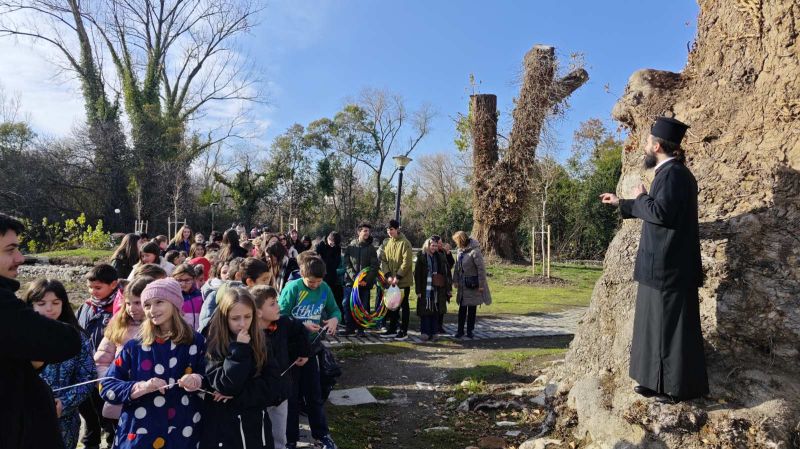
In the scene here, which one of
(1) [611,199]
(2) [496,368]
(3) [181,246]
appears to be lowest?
(2) [496,368]

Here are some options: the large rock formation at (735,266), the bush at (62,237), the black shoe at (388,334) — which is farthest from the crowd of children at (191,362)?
the bush at (62,237)

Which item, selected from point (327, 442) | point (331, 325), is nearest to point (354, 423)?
point (327, 442)

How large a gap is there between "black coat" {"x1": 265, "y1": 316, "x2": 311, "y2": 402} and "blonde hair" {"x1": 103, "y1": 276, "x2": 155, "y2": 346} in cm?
104

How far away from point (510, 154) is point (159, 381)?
20697mm

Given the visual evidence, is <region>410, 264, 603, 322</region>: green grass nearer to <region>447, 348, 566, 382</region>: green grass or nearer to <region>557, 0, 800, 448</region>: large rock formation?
<region>447, 348, 566, 382</region>: green grass

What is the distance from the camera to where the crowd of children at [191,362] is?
9.90ft

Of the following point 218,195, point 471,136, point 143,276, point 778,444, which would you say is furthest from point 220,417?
point 218,195

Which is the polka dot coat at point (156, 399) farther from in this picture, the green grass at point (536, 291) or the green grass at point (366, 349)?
the green grass at point (536, 291)

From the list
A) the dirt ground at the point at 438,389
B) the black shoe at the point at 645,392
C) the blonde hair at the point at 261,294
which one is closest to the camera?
the black shoe at the point at 645,392

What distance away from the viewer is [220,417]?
3.18 metres

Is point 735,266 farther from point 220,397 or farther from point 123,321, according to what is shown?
point 123,321

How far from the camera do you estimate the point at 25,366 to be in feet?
6.79

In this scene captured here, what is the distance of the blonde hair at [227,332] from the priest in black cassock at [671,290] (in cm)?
264

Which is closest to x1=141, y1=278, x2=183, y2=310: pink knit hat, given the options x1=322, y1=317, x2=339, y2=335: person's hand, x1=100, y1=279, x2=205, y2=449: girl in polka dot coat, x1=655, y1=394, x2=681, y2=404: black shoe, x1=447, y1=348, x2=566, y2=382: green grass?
x1=100, y1=279, x2=205, y2=449: girl in polka dot coat
